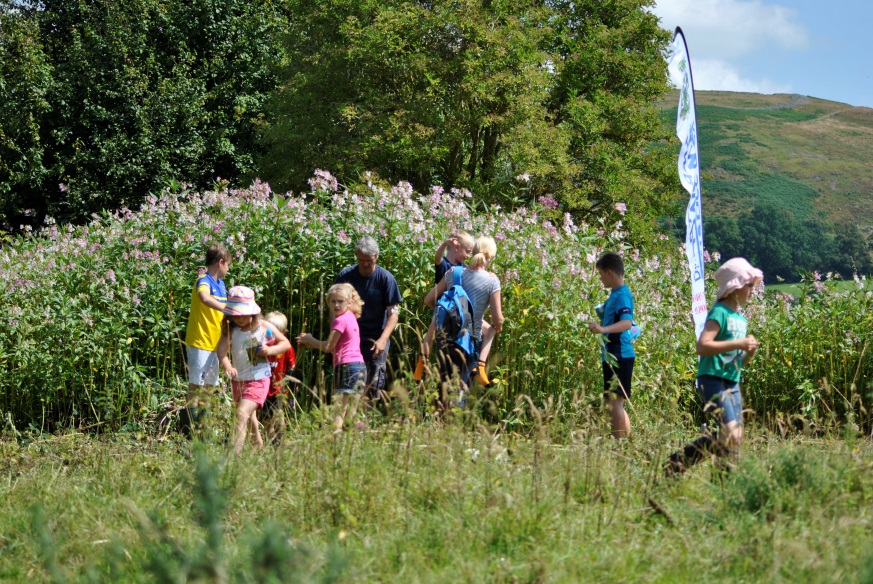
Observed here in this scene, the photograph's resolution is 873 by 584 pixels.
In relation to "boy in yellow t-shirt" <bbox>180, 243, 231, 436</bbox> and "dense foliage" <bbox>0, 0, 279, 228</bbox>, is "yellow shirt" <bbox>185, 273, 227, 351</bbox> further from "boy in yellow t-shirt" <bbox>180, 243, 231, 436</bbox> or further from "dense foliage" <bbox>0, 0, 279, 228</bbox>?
"dense foliage" <bbox>0, 0, 279, 228</bbox>

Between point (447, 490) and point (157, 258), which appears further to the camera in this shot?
point (157, 258)

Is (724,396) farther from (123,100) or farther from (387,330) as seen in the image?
(123,100)

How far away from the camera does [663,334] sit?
25.1 feet

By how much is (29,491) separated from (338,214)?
12.0 feet

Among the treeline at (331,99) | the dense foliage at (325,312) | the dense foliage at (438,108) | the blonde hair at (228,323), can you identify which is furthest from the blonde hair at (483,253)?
the treeline at (331,99)

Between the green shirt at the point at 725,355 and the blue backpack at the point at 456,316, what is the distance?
2.00 meters

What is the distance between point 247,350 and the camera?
594 cm

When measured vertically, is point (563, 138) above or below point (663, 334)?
above

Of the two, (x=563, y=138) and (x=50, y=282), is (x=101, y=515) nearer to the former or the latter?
(x=50, y=282)

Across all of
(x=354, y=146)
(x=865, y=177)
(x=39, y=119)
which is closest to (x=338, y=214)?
(x=354, y=146)

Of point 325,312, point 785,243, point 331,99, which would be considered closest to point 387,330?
point 325,312

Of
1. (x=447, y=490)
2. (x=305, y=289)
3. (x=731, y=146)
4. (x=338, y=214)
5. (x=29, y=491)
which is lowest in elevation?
(x=29, y=491)

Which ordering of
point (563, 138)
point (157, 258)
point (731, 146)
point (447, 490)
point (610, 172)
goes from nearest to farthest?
point (447, 490)
point (157, 258)
point (563, 138)
point (610, 172)
point (731, 146)

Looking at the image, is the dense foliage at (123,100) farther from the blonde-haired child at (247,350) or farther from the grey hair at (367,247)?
the blonde-haired child at (247,350)
